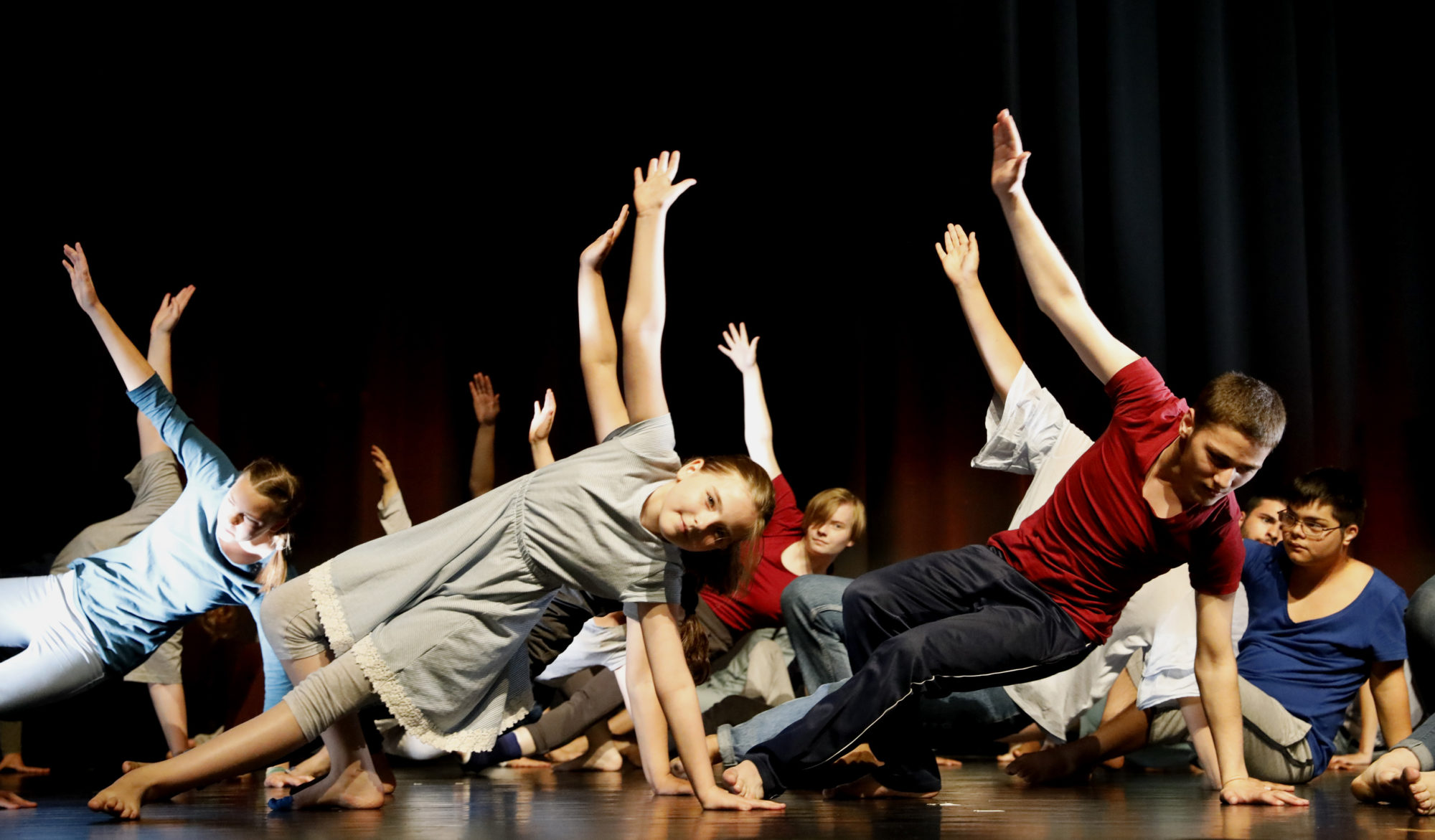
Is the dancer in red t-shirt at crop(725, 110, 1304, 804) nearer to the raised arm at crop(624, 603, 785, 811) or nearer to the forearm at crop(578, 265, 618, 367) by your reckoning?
the raised arm at crop(624, 603, 785, 811)

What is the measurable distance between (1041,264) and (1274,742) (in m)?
1.12

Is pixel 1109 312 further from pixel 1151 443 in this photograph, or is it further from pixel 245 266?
pixel 245 266

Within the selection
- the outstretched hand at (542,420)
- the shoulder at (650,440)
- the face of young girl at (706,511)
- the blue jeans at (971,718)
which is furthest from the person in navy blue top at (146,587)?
the blue jeans at (971,718)

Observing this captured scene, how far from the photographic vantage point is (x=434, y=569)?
195 centimetres

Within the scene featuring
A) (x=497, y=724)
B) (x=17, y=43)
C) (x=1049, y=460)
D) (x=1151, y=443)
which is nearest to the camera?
(x=1151, y=443)

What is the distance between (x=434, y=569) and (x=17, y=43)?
126 inches

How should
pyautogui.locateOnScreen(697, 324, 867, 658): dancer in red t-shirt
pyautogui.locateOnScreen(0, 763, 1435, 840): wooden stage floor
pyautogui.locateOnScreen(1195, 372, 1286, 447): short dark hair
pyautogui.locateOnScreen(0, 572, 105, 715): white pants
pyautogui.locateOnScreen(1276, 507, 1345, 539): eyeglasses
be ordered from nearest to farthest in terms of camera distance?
1. pyautogui.locateOnScreen(0, 763, 1435, 840): wooden stage floor
2. pyautogui.locateOnScreen(1195, 372, 1286, 447): short dark hair
3. pyautogui.locateOnScreen(0, 572, 105, 715): white pants
4. pyautogui.locateOnScreen(1276, 507, 1345, 539): eyeglasses
5. pyautogui.locateOnScreen(697, 324, 867, 658): dancer in red t-shirt

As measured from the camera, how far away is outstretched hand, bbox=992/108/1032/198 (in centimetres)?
211

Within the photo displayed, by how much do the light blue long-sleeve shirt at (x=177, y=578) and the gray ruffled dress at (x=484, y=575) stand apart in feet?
1.56

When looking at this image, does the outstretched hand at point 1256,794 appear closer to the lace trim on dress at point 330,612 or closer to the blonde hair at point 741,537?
the blonde hair at point 741,537

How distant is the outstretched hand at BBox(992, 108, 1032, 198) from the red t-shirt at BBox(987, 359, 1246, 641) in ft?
1.29

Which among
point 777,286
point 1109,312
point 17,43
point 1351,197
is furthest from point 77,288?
point 1351,197

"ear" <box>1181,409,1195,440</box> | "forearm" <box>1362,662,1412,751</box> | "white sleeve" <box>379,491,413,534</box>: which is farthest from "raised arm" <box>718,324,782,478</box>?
"ear" <box>1181,409,1195,440</box>

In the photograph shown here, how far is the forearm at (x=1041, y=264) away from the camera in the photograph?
203 centimetres
